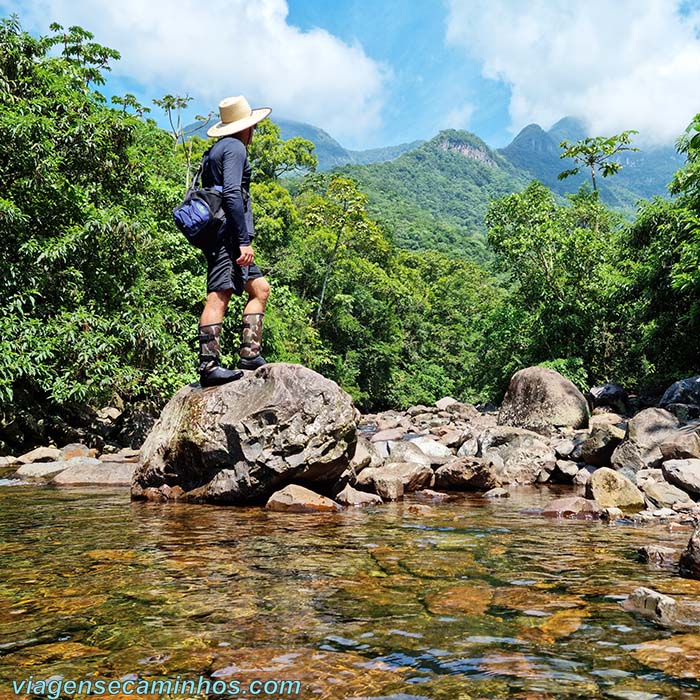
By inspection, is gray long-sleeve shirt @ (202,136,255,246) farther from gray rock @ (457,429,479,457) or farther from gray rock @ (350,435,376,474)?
gray rock @ (457,429,479,457)

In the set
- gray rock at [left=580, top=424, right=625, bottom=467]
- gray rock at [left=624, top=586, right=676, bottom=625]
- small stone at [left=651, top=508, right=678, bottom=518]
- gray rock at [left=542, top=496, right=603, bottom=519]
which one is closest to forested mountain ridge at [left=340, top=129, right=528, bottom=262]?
gray rock at [left=580, top=424, right=625, bottom=467]

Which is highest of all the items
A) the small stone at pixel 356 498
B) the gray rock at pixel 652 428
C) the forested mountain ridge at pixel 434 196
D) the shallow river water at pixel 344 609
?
the forested mountain ridge at pixel 434 196

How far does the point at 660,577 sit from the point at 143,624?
9.13ft

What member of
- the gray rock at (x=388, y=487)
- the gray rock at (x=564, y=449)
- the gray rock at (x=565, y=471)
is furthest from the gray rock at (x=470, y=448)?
the gray rock at (x=388, y=487)

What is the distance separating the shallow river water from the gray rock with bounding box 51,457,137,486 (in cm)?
347

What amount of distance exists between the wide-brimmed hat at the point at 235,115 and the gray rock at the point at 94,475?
184 inches

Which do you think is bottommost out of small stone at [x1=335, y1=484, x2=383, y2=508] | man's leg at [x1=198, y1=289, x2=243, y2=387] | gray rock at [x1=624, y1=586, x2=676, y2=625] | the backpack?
gray rock at [x1=624, y1=586, x2=676, y2=625]

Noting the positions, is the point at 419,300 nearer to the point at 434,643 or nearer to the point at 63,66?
the point at 63,66

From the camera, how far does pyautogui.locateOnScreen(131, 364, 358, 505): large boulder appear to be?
21.0ft

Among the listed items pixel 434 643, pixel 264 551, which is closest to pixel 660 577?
pixel 434 643

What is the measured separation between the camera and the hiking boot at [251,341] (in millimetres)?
6945

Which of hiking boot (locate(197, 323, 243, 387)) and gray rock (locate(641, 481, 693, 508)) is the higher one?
hiking boot (locate(197, 323, 243, 387))

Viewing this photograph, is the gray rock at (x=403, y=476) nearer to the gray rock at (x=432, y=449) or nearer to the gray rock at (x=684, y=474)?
the gray rock at (x=432, y=449)

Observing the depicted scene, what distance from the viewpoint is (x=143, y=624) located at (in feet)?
9.09
